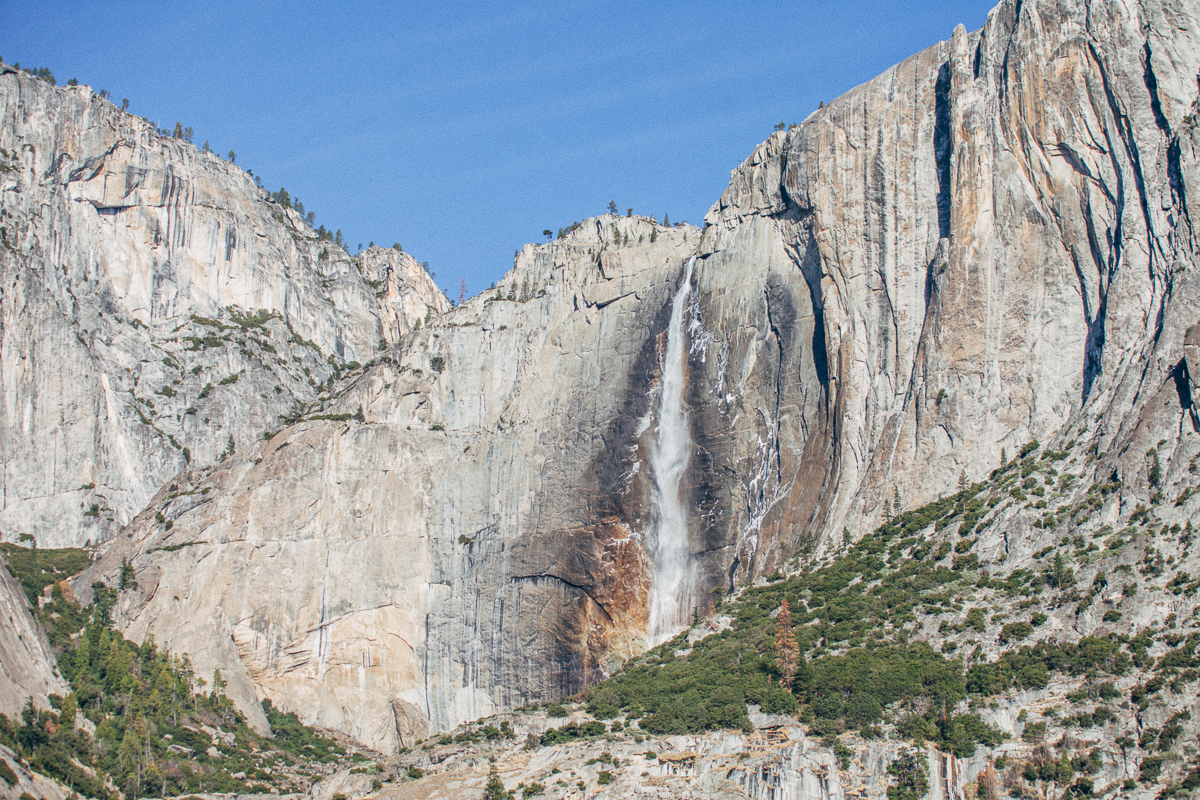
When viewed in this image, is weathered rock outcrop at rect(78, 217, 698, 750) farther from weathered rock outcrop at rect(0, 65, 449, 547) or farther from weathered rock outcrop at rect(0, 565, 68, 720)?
weathered rock outcrop at rect(0, 65, 449, 547)

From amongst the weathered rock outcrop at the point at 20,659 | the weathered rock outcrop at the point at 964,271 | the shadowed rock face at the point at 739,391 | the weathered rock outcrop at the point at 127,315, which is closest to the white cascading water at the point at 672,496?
the shadowed rock face at the point at 739,391

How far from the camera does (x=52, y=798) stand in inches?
3031

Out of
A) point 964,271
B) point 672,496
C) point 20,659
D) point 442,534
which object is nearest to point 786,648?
point 672,496

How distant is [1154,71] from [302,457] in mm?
63673

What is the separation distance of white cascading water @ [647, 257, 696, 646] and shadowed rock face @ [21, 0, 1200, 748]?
956 mm

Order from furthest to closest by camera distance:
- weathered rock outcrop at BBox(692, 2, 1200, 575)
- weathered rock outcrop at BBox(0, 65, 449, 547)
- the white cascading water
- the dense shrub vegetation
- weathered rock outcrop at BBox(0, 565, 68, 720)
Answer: weathered rock outcrop at BBox(0, 65, 449, 547), the white cascading water, weathered rock outcrop at BBox(692, 2, 1200, 575), weathered rock outcrop at BBox(0, 565, 68, 720), the dense shrub vegetation

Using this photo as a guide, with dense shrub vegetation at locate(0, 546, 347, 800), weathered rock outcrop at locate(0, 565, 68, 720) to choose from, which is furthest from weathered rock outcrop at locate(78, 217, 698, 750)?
weathered rock outcrop at locate(0, 565, 68, 720)

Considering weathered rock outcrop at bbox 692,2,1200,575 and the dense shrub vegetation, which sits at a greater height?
weathered rock outcrop at bbox 692,2,1200,575

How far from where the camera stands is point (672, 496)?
10444 cm

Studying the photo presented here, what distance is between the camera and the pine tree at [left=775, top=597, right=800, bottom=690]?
7850cm

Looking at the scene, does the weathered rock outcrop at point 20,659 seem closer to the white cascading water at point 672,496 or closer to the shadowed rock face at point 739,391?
the shadowed rock face at point 739,391

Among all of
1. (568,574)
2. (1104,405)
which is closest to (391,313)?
(568,574)

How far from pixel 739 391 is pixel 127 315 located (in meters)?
63.0

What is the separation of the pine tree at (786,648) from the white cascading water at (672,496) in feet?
63.2
